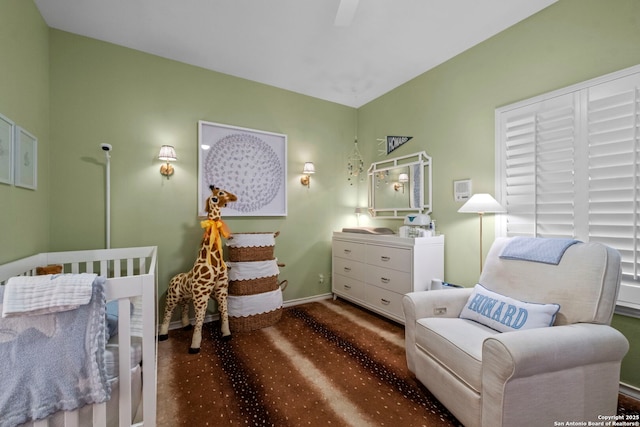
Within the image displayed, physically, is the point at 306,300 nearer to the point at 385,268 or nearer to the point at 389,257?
the point at 385,268

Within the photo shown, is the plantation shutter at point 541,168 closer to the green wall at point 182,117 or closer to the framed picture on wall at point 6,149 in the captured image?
the green wall at point 182,117

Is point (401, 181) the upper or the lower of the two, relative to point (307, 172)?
lower

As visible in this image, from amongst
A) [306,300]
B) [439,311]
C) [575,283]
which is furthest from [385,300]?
[575,283]

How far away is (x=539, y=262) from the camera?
1579 millimetres

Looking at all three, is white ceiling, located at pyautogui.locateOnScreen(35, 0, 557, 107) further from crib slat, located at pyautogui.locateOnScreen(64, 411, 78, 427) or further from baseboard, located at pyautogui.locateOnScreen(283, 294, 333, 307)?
baseboard, located at pyautogui.locateOnScreen(283, 294, 333, 307)

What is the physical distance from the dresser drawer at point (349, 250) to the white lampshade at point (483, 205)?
120cm

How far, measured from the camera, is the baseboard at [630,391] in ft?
5.19

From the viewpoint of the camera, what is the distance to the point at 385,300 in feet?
8.76

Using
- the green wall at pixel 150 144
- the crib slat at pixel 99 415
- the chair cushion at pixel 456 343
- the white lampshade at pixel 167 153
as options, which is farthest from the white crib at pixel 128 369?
the white lampshade at pixel 167 153

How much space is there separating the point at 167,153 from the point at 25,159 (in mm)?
897

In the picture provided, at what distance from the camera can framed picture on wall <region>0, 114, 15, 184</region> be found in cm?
142

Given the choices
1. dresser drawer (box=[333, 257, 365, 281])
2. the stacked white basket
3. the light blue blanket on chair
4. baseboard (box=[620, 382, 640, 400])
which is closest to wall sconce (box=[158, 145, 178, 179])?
the stacked white basket

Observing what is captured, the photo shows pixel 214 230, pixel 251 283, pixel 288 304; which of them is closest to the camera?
pixel 214 230

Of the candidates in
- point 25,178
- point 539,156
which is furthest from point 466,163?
point 25,178
